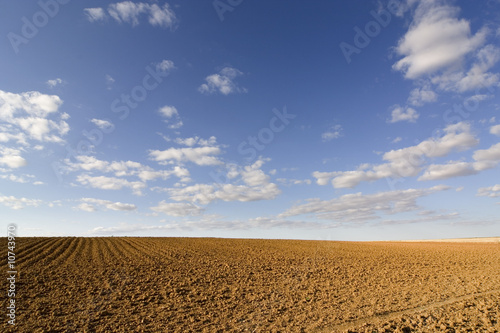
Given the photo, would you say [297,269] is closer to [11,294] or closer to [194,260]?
[194,260]

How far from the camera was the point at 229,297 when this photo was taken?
16234mm

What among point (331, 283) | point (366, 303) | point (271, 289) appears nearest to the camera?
point (366, 303)

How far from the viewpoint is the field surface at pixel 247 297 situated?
→ 11.8m

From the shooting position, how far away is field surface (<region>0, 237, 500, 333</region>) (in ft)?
38.7

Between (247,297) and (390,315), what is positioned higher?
(390,315)

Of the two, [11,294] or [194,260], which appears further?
[194,260]

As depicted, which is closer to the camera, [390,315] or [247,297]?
[390,315]

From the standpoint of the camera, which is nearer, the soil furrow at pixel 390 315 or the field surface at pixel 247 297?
the soil furrow at pixel 390 315

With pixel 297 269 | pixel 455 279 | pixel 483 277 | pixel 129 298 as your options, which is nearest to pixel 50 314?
pixel 129 298

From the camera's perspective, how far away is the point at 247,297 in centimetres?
1617

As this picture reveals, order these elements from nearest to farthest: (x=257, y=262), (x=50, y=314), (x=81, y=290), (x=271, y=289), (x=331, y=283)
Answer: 1. (x=50, y=314)
2. (x=81, y=290)
3. (x=271, y=289)
4. (x=331, y=283)
5. (x=257, y=262)

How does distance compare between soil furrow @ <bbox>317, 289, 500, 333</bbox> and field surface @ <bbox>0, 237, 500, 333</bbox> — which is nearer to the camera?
soil furrow @ <bbox>317, 289, 500, 333</bbox>

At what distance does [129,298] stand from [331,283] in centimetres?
1338

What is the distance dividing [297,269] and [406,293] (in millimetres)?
9852
